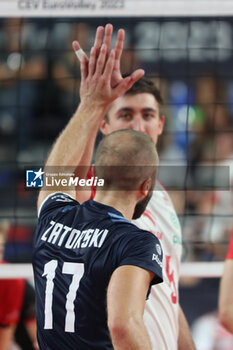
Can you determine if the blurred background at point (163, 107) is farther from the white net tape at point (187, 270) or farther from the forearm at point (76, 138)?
the forearm at point (76, 138)

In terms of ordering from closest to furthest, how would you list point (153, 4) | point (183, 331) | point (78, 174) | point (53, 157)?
1. point (53, 157)
2. point (78, 174)
3. point (183, 331)
4. point (153, 4)

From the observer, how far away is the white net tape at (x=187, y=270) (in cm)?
236

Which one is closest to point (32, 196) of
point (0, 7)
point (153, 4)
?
point (0, 7)

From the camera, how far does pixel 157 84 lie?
260 centimetres

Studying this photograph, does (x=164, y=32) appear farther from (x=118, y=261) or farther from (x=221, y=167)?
(x=118, y=261)

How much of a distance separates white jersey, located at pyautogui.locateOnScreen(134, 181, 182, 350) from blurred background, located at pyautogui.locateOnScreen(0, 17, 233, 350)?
549 millimetres

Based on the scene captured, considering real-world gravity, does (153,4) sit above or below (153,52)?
above

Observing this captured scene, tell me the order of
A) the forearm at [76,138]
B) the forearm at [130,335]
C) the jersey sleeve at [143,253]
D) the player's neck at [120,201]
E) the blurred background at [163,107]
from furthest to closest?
1. the blurred background at [163,107]
2. the forearm at [76,138]
3. the player's neck at [120,201]
4. the jersey sleeve at [143,253]
5. the forearm at [130,335]

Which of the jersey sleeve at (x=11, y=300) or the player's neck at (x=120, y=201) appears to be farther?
the jersey sleeve at (x=11, y=300)

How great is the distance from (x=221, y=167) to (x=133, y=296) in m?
1.50

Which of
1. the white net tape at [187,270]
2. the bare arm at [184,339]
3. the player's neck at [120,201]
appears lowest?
the bare arm at [184,339]

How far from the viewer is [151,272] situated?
1356 millimetres

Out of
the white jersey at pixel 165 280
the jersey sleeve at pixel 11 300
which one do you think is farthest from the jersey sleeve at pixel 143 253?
the jersey sleeve at pixel 11 300

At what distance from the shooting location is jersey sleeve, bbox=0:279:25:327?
264 centimetres
